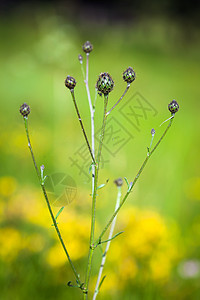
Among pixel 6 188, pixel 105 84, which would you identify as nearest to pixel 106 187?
pixel 6 188

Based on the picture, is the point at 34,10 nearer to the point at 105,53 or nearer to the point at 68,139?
the point at 105,53

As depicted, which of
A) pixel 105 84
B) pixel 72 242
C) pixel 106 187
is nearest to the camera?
pixel 105 84

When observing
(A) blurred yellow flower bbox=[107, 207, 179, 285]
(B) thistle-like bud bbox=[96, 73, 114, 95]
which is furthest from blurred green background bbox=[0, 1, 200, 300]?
(B) thistle-like bud bbox=[96, 73, 114, 95]

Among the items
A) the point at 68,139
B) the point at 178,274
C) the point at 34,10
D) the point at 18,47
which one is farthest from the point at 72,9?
the point at 178,274

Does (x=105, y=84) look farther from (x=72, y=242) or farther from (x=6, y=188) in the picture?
(x=6, y=188)

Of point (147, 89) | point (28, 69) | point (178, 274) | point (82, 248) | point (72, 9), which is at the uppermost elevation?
point (72, 9)

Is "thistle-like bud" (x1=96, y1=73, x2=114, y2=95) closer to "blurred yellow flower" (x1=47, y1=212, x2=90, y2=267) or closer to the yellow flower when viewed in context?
"blurred yellow flower" (x1=47, y1=212, x2=90, y2=267)

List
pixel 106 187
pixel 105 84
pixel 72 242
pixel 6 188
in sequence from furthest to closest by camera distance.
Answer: pixel 106 187 → pixel 6 188 → pixel 72 242 → pixel 105 84

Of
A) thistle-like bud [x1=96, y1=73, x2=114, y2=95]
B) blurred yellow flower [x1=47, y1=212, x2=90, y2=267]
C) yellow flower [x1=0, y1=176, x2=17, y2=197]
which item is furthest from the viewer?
yellow flower [x1=0, y1=176, x2=17, y2=197]

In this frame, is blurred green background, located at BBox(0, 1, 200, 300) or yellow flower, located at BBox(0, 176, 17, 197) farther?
yellow flower, located at BBox(0, 176, 17, 197)
